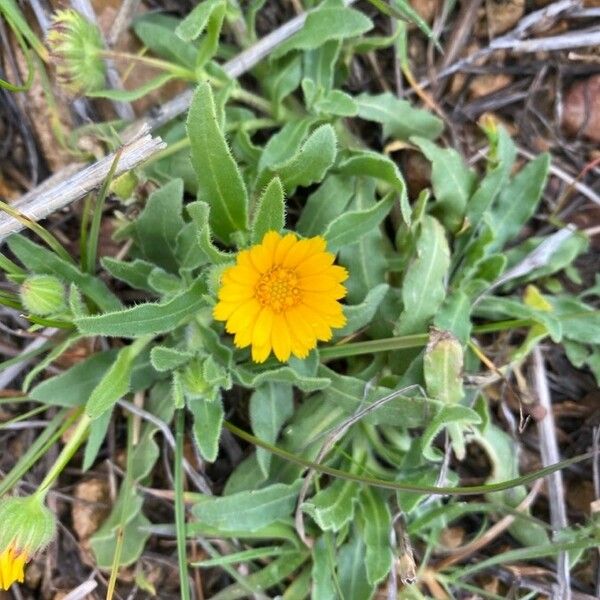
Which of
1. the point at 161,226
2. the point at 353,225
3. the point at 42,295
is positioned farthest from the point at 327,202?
the point at 42,295

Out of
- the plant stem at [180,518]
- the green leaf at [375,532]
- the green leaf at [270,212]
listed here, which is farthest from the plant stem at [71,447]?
the green leaf at [375,532]

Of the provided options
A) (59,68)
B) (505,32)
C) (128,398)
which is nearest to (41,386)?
(128,398)

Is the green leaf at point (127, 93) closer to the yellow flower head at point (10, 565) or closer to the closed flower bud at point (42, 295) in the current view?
the closed flower bud at point (42, 295)

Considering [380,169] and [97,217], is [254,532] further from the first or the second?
[380,169]

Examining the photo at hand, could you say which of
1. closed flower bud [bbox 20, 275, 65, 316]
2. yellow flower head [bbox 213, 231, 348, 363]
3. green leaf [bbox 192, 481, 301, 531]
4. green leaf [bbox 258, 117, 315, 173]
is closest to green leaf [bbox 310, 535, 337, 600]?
green leaf [bbox 192, 481, 301, 531]

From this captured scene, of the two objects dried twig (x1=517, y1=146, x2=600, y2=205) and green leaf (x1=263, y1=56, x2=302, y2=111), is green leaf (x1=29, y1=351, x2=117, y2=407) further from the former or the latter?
dried twig (x1=517, y1=146, x2=600, y2=205)
